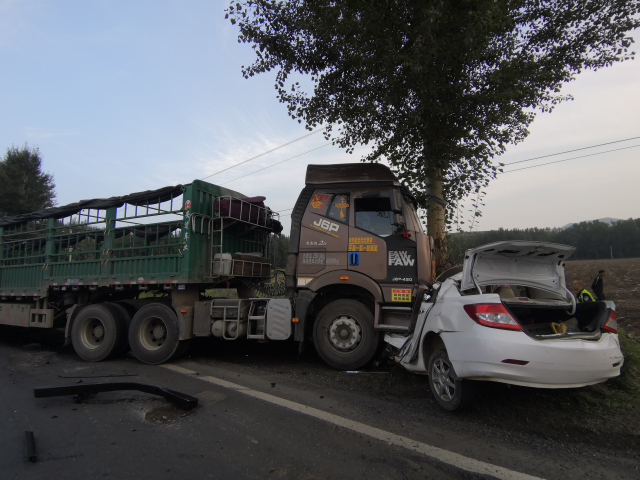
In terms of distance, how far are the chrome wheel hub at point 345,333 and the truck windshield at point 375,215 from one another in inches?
56.1

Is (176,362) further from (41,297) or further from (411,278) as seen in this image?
(411,278)

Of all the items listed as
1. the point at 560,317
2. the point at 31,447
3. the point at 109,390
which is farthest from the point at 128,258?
the point at 560,317

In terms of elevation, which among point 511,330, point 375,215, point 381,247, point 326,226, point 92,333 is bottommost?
point 92,333

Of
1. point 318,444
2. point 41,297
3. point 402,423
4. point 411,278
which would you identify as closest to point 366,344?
point 411,278

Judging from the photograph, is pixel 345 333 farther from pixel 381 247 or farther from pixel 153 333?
pixel 153 333

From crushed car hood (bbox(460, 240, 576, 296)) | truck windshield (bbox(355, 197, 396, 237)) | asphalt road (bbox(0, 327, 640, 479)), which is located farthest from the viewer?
truck windshield (bbox(355, 197, 396, 237))

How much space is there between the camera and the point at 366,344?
5820 mm

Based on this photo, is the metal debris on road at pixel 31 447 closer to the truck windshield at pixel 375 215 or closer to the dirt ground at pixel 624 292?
the truck windshield at pixel 375 215

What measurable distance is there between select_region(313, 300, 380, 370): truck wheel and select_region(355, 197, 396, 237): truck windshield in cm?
119

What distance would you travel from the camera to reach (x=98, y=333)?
24.5ft

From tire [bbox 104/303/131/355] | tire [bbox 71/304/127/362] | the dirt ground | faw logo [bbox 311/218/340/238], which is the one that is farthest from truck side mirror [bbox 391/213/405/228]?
the dirt ground

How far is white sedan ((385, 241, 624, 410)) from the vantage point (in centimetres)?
343

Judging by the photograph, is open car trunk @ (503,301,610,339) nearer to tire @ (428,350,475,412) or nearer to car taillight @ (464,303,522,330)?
car taillight @ (464,303,522,330)

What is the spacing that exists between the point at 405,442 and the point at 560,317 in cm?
251
